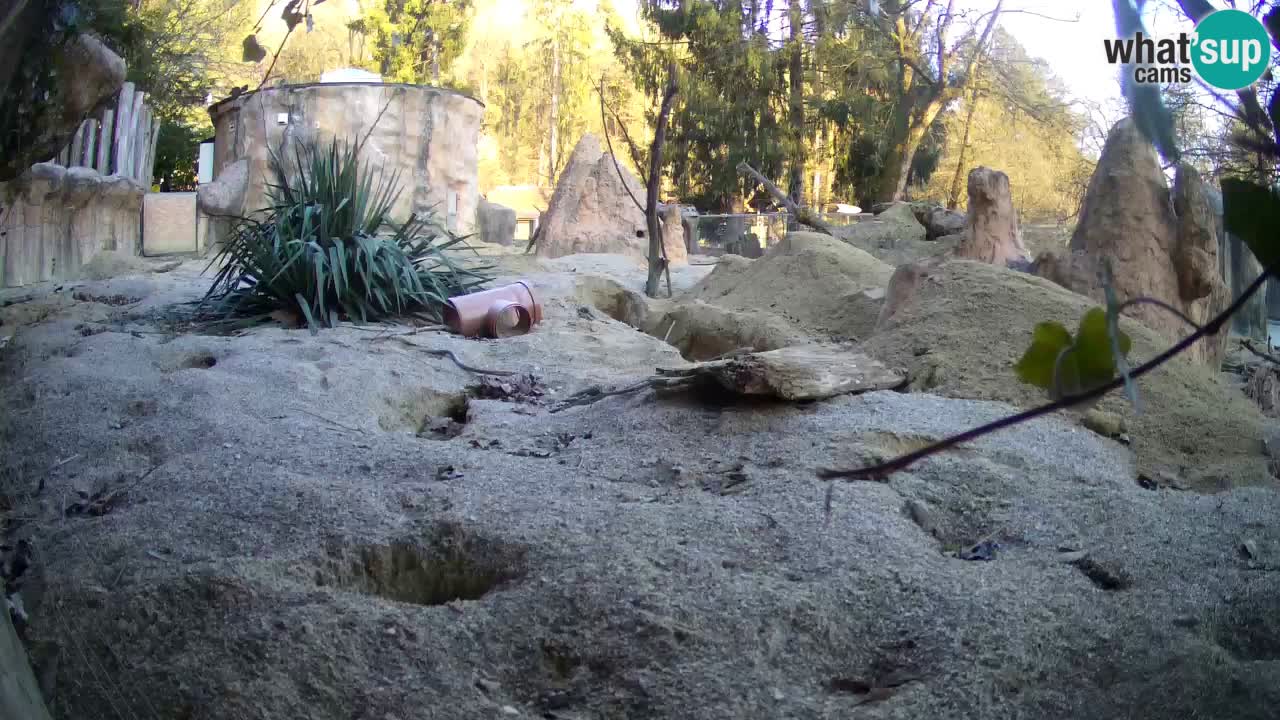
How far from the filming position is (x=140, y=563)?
6.63ft

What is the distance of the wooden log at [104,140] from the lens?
8.91 metres

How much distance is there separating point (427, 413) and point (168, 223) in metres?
8.91

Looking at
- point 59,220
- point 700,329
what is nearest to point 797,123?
point 59,220

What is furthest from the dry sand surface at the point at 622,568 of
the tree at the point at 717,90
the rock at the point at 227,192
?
the tree at the point at 717,90

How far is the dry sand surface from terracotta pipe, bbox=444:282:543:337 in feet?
6.50

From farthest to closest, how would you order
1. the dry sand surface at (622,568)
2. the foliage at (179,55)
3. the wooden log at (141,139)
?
the foliage at (179,55) < the wooden log at (141,139) < the dry sand surface at (622,568)

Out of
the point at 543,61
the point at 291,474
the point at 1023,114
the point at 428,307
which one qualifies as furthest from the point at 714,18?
the point at 291,474

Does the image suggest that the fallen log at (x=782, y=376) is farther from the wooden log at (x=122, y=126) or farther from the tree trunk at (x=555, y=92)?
the tree trunk at (x=555, y=92)

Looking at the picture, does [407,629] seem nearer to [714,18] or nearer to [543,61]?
[714,18]

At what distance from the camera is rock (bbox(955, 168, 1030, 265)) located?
20.8ft

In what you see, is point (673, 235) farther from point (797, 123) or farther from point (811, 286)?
point (797, 123)

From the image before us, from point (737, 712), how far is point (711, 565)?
1.60ft

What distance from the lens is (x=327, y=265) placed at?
5684mm

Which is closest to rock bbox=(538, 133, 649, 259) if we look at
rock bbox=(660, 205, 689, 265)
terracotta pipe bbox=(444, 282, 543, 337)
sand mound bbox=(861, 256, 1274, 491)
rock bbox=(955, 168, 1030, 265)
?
rock bbox=(660, 205, 689, 265)
